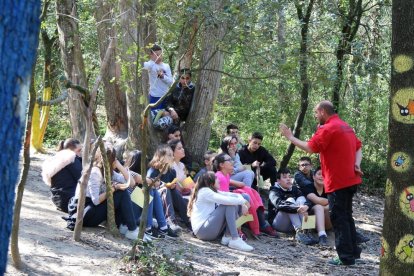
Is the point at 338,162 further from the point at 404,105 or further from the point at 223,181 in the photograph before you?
the point at 404,105

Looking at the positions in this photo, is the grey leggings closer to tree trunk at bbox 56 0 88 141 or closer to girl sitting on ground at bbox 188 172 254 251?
girl sitting on ground at bbox 188 172 254 251

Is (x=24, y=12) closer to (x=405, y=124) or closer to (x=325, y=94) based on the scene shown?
(x=405, y=124)

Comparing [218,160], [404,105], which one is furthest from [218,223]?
[404,105]

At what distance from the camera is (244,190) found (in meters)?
9.02

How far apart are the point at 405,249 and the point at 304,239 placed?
3668 millimetres

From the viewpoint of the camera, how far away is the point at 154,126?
9.54m

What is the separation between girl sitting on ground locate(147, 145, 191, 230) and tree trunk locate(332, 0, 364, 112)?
12.1 ft

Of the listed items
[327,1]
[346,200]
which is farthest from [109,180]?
[327,1]

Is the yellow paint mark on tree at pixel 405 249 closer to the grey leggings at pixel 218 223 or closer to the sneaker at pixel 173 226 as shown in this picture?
the grey leggings at pixel 218 223

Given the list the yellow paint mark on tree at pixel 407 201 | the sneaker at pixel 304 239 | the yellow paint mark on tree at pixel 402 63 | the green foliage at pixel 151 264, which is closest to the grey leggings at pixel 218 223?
the sneaker at pixel 304 239

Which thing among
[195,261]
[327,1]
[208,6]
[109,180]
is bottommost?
[195,261]

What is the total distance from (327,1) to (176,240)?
19.6ft

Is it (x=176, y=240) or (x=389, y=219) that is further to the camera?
(x=176, y=240)

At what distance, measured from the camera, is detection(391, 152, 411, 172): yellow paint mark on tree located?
17.0 feet
